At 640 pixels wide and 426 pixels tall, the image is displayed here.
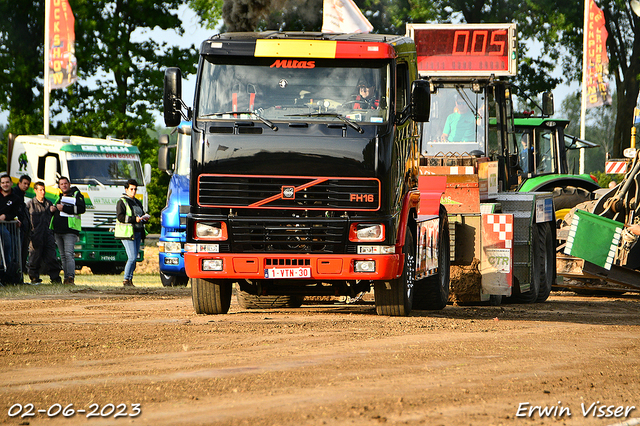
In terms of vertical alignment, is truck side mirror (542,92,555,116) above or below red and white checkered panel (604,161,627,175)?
above

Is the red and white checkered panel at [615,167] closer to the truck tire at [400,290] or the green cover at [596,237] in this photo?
the green cover at [596,237]

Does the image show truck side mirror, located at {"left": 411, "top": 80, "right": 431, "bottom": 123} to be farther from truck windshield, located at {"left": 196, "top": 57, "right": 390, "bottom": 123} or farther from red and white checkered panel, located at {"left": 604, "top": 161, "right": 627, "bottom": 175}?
red and white checkered panel, located at {"left": 604, "top": 161, "right": 627, "bottom": 175}

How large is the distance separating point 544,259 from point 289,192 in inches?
264

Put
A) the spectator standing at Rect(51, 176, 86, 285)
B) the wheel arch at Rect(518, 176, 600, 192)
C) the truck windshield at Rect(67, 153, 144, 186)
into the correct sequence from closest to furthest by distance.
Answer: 1. the spectator standing at Rect(51, 176, 86, 285)
2. the wheel arch at Rect(518, 176, 600, 192)
3. the truck windshield at Rect(67, 153, 144, 186)

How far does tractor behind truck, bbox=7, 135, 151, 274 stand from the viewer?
2291cm

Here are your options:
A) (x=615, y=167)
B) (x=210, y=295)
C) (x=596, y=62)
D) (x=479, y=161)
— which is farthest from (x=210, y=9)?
(x=210, y=295)

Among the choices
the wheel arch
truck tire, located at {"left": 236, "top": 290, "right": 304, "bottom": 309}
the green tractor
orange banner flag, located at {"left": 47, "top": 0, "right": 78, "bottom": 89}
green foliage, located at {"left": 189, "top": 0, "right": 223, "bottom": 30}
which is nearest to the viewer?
truck tire, located at {"left": 236, "top": 290, "right": 304, "bottom": 309}

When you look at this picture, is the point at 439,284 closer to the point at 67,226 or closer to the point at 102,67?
the point at 67,226

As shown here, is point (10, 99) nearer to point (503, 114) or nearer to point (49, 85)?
point (49, 85)

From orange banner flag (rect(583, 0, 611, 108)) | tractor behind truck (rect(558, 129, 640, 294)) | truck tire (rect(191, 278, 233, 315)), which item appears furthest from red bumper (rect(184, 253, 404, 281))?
orange banner flag (rect(583, 0, 611, 108))

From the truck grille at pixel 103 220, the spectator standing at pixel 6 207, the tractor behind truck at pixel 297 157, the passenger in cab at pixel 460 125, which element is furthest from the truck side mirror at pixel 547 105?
the truck grille at pixel 103 220

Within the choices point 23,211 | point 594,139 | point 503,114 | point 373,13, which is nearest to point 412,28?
point 503,114

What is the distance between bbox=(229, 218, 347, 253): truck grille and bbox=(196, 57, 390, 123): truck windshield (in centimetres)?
114

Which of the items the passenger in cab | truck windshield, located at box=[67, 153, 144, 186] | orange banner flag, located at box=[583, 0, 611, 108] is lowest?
truck windshield, located at box=[67, 153, 144, 186]
